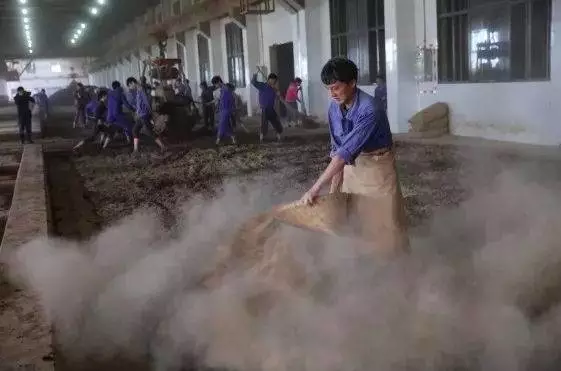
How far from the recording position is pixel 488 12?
38.0ft

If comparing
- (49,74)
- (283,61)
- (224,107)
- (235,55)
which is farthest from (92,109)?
(49,74)

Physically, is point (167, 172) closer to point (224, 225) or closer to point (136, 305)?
point (224, 225)

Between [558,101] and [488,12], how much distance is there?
2296mm

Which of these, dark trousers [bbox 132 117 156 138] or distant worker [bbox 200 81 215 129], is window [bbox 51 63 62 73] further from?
dark trousers [bbox 132 117 156 138]

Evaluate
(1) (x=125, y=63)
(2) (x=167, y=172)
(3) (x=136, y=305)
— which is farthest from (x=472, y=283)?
(1) (x=125, y=63)

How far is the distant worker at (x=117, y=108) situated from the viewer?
13.5m

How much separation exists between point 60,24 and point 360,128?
159ft

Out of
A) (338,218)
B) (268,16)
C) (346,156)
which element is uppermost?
(268,16)

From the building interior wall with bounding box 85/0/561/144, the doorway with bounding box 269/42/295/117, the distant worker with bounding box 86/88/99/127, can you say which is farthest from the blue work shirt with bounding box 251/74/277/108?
the doorway with bounding box 269/42/295/117

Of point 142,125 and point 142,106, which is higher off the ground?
point 142,106

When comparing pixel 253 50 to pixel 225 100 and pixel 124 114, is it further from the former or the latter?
pixel 124 114

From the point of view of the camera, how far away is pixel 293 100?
18391 mm

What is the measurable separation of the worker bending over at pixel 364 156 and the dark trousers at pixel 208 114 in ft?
46.6

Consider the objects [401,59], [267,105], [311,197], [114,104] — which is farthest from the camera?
[267,105]
